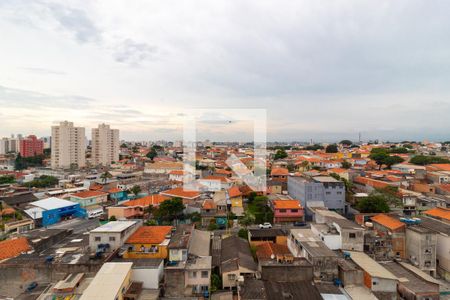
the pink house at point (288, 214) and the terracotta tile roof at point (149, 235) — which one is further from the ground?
the terracotta tile roof at point (149, 235)

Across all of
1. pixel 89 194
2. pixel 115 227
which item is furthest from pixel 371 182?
pixel 89 194

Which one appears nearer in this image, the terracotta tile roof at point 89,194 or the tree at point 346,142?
the terracotta tile roof at point 89,194

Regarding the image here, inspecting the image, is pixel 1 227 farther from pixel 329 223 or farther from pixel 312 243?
pixel 329 223

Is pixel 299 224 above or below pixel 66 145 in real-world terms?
below

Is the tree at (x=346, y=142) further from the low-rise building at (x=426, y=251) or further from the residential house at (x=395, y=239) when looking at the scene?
the low-rise building at (x=426, y=251)

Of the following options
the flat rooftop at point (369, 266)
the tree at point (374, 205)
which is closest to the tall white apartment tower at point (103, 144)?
the tree at point (374, 205)

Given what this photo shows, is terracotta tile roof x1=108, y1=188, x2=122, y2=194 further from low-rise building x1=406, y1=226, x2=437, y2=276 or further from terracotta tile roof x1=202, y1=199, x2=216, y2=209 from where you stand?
low-rise building x1=406, y1=226, x2=437, y2=276

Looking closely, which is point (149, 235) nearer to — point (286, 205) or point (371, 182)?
point (286, 205)
